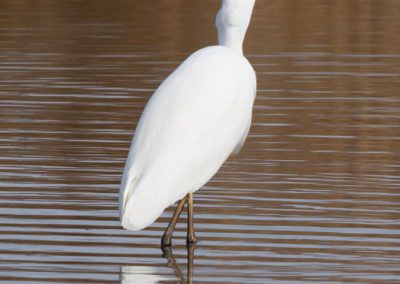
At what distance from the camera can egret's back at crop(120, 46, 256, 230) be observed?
9344mm

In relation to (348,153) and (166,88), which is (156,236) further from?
(348,153)

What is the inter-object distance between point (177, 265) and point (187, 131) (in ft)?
3.13

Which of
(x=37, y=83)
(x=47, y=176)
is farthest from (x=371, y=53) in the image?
(x=47, y=176)

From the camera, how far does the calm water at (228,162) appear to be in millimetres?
9055

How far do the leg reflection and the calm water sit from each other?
28 mm

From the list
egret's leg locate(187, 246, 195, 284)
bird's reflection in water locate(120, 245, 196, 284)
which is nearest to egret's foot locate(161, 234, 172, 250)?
egret's leg locate(187, 246, 195, 284)

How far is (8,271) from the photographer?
8680mm

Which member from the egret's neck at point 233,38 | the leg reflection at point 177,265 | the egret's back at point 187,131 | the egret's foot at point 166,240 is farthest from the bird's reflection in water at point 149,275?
the egret's neck at point 233,38

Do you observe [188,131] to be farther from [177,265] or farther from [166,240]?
[177,265]

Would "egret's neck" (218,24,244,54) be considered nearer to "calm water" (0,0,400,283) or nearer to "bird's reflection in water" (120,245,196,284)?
"calm water" (0,0,400,283)

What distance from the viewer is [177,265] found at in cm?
916

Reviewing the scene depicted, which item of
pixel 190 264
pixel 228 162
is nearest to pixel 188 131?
pixel 190 264

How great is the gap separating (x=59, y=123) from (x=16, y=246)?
562 cm

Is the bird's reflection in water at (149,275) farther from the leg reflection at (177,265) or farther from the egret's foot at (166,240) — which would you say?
the egret's foot at (166,240)
